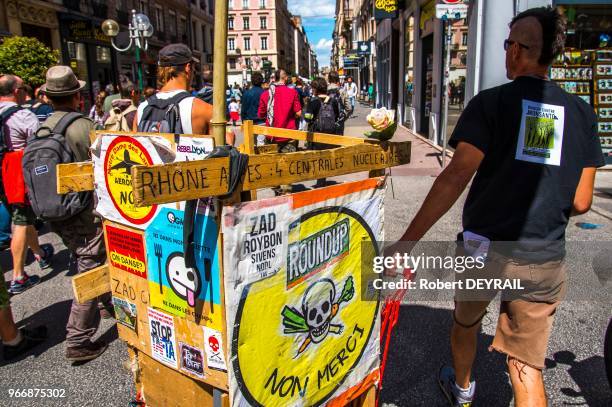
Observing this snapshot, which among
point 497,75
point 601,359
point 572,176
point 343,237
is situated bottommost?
point 601,359

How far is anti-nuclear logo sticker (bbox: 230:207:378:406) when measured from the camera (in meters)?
1.70

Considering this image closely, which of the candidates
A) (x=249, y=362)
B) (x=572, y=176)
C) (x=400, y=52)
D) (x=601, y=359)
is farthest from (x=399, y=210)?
(x=400, y=52)

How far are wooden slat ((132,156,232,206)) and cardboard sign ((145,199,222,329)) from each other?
15 cm

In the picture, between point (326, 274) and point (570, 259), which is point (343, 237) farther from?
point (570, 259)

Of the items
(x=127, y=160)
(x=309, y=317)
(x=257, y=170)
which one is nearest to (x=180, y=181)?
(x=257, y=170)

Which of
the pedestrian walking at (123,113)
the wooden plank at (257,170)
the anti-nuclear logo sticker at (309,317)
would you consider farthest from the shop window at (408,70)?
the anti-nuclear logo sticker at (309,317)

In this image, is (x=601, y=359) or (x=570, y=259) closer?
(x=601, y=359)

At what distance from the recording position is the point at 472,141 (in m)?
1.89

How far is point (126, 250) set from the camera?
6.82 feet

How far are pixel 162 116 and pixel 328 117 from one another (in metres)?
4.89

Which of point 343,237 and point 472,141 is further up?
point 472,141

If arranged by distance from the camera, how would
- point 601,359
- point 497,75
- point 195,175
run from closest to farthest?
point 195,175
point 601,359
point 497,75

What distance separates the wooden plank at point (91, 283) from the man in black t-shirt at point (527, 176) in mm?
1374

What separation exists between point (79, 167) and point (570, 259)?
4547 millimetres
